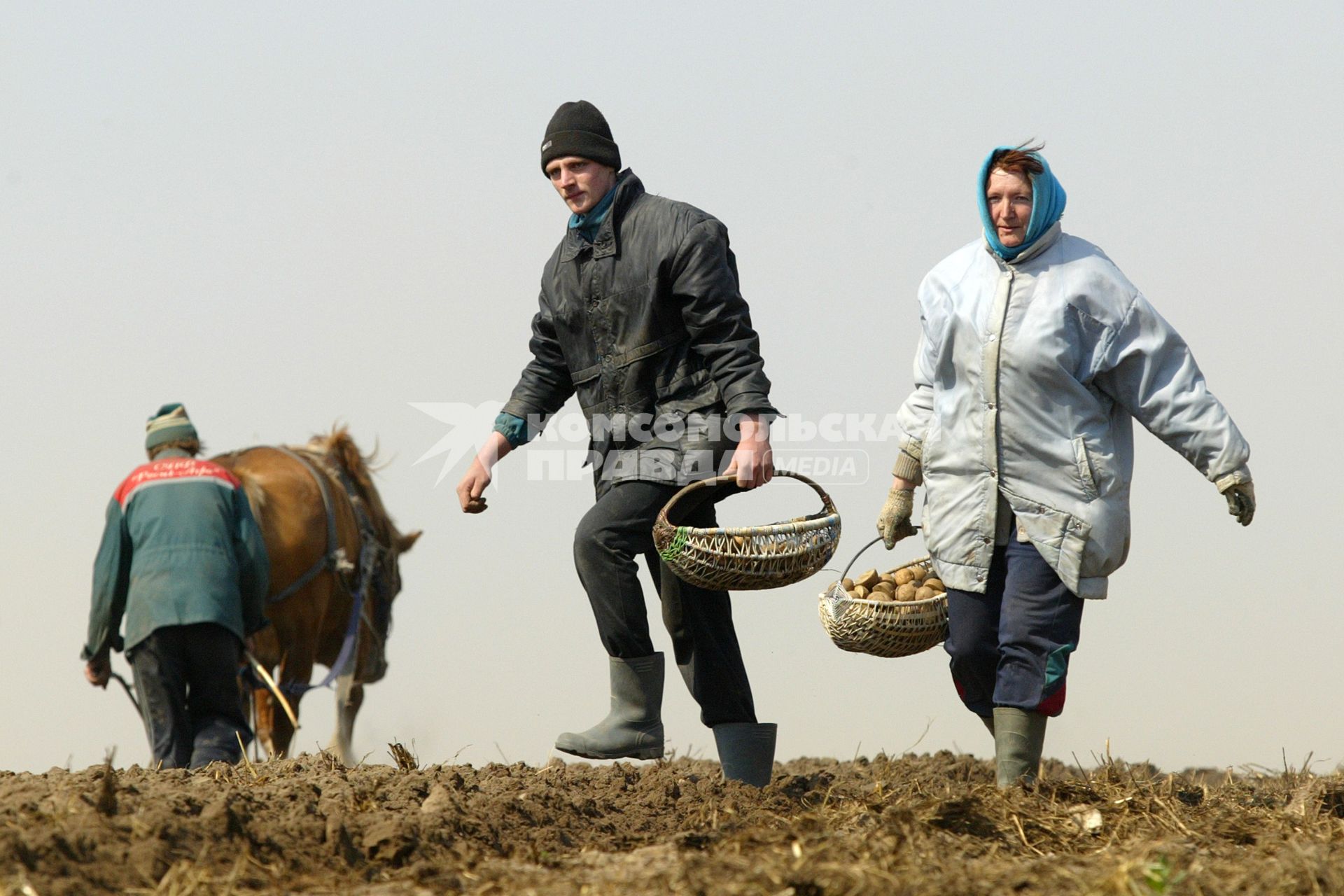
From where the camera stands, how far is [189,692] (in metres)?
7.62

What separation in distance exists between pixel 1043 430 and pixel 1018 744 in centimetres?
97

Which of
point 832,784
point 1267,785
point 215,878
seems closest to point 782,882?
point 215,878

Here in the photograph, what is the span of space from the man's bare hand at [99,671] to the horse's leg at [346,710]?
128 inches

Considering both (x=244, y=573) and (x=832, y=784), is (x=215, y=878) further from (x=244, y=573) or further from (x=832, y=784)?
(x=244, y=573)

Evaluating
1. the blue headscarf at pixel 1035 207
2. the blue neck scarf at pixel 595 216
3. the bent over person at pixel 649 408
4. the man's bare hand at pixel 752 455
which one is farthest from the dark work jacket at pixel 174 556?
the blue headscarf at pixel 1035 207

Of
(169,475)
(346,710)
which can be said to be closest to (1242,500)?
(169,475)

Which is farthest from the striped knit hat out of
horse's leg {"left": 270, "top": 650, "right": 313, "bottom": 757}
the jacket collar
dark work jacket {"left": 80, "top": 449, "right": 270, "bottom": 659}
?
the jacket collar

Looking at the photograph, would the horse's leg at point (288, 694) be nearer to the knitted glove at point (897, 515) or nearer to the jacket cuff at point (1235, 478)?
the knitted glove at point (897, 515)

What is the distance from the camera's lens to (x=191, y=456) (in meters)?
8.05

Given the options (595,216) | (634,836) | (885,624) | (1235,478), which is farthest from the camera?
(885,624)

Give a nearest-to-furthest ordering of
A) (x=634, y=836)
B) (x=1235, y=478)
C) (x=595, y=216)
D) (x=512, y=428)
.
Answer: (x=634, y=836), (x=1235, y=478), (x=595, y=216), (x=512, y=428)

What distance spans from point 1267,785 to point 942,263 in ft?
8.76

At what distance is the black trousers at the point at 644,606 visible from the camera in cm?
491

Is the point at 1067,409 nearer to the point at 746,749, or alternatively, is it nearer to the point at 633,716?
the point at 746,749
